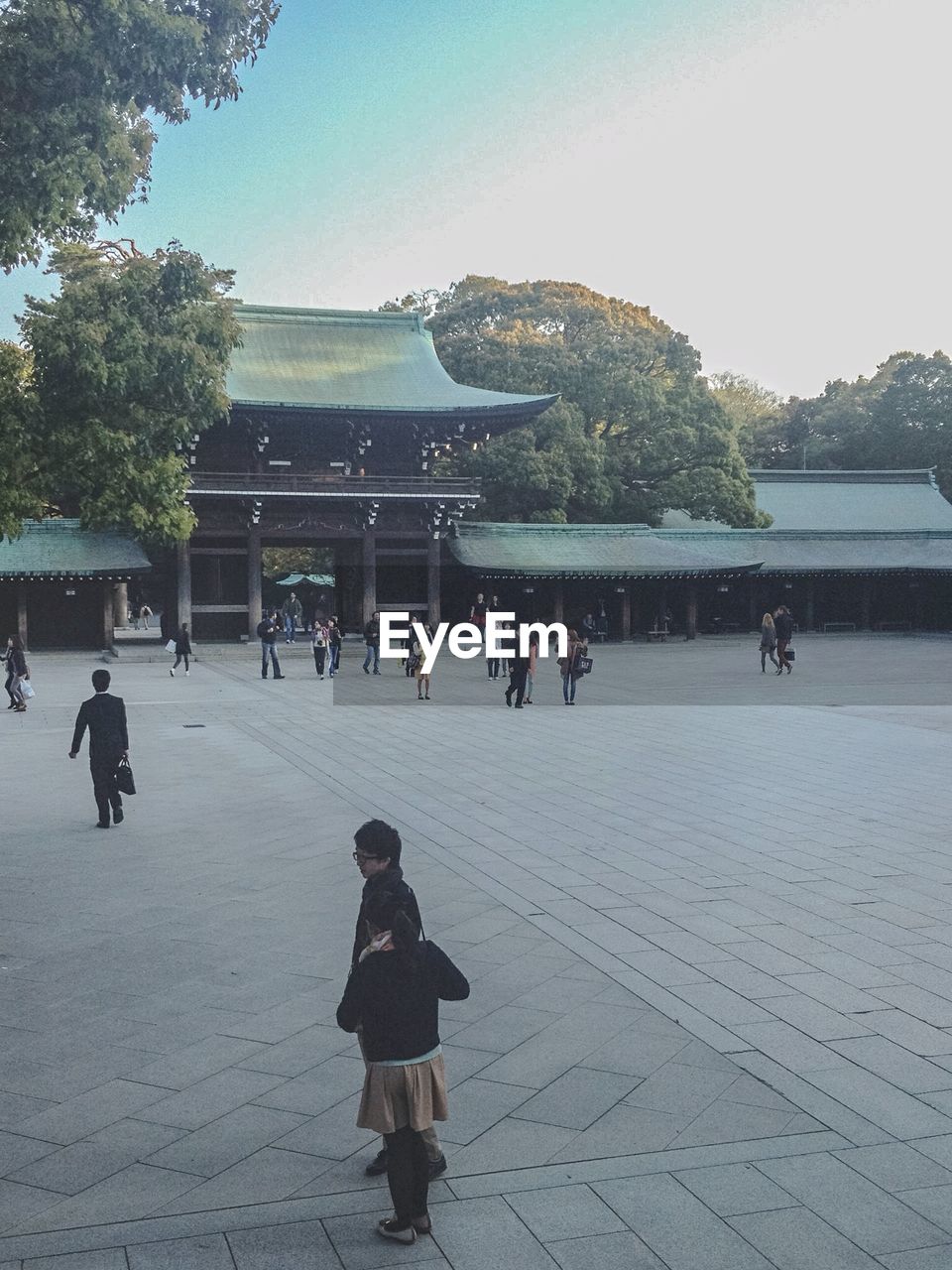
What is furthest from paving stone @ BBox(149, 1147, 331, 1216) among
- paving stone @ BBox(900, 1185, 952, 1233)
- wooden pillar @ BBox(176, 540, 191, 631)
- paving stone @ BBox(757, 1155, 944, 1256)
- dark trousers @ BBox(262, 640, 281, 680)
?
wooden pillar @ BBox(176, 540, 191, 631)

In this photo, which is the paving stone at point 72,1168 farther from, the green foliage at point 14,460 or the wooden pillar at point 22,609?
the wooden pillar at point 22,609

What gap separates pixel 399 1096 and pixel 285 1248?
0.69 m

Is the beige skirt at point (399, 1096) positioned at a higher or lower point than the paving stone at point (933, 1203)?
higher

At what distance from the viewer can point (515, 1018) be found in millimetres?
6227

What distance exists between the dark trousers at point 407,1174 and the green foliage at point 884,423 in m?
62.6

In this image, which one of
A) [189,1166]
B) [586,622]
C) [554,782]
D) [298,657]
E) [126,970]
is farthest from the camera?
[586,622]

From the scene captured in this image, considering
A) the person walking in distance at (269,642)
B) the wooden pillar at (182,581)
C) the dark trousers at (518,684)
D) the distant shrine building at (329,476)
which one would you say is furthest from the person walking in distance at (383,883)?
the wooden pillar at (182,581)

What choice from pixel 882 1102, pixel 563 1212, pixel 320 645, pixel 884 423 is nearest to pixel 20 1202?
pixel 563 1212

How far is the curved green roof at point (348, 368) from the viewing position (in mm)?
36219

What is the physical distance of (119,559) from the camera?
114ft

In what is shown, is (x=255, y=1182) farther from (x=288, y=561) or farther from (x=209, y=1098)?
(x=288, y=561)

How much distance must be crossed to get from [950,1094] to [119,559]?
1289 inches

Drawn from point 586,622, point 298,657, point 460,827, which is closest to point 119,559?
point 298,657

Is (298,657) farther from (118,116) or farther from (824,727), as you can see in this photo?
(118,116)
